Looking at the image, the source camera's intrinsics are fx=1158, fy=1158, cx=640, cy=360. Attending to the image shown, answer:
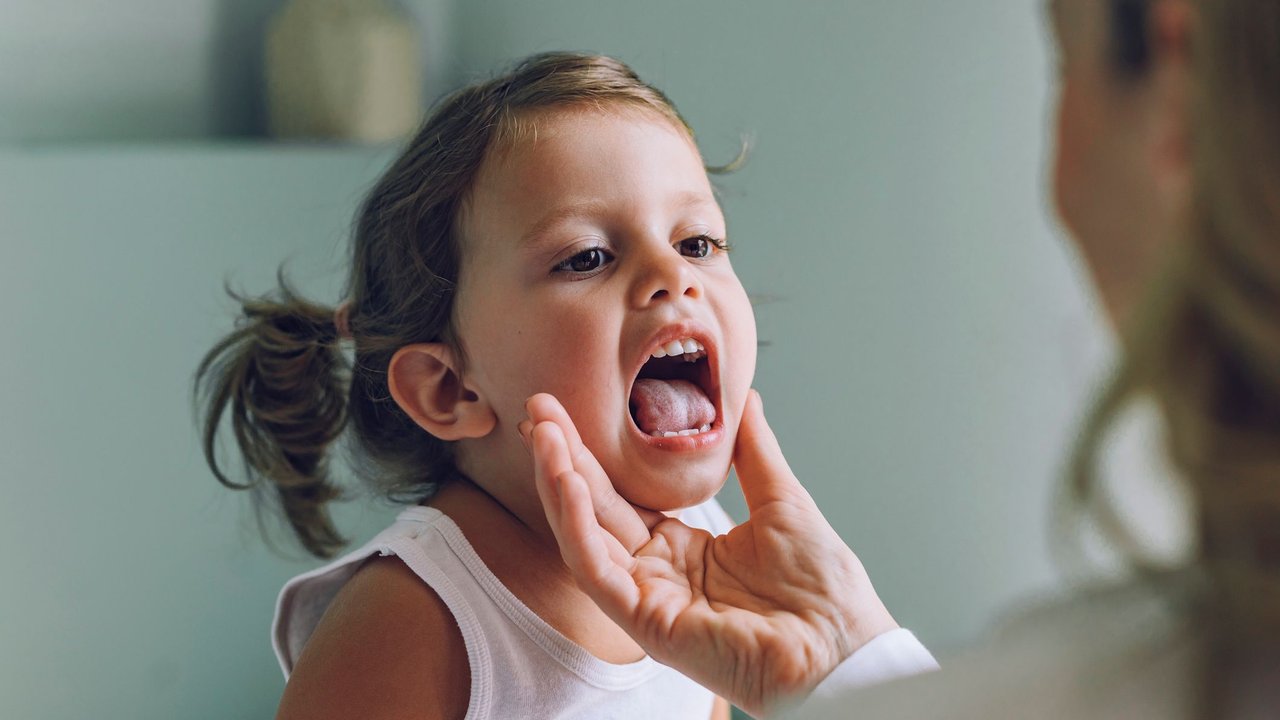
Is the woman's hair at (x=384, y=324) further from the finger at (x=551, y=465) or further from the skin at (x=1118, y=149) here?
the skin at (x=1118, y=149)

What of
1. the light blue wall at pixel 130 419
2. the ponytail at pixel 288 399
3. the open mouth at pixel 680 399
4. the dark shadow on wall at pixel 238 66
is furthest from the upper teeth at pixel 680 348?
the dark shadow on wall at pixel 238 66

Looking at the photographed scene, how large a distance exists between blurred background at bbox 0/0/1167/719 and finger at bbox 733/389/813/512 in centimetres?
45

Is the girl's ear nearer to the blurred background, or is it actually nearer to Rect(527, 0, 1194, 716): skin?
Rect(527, 0, 1194, 716): skin

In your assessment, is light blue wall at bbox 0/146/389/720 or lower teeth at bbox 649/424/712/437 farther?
light blue wall at bbox 0/146/389/720

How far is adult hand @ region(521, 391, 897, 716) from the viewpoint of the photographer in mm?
671

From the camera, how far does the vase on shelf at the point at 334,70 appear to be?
1.78 m

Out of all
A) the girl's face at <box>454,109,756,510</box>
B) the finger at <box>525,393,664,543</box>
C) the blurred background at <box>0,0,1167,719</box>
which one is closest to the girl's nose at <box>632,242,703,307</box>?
A: the girl's face at <box>454,109,756,510</box>

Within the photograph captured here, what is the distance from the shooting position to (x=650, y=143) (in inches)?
34.8

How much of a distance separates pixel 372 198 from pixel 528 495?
1.00ft

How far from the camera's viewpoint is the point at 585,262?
0.85m

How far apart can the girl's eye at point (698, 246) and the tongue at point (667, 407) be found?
0.10 meters

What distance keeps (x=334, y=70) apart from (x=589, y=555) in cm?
130

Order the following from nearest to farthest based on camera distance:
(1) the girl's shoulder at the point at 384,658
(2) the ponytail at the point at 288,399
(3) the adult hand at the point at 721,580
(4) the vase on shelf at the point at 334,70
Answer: (3) the adult hand at the point at 721,580 → (1) the girl's shoulder at the point at 384,658 → (2) the ponytail at the point at 288,399 → (4) the vase on shelf at the point at 334,70

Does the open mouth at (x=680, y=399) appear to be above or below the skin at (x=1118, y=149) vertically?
below
